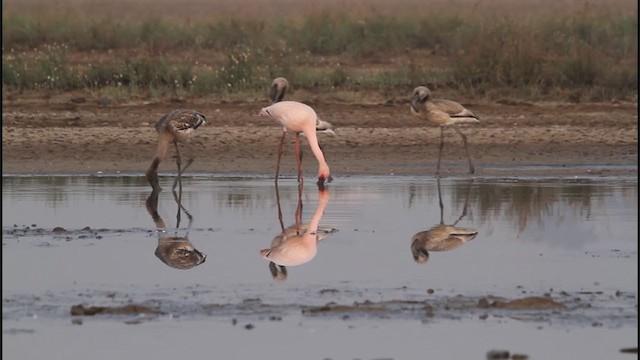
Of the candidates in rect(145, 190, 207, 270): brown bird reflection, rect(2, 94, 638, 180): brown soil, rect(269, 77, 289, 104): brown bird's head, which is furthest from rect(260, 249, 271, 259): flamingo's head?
rect(269, 77, 289, 104): brown bird's head

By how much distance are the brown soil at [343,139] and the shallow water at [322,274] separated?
271 centimetres

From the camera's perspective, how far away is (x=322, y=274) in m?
10.6

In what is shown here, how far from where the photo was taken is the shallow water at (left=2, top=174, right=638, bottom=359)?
850cm

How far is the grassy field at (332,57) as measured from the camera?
25.3m

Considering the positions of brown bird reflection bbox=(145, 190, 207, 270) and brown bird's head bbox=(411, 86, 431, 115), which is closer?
brown bird reflection bbox=(145, 190, 207, 270)

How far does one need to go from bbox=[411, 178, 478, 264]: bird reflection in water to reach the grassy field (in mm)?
11669

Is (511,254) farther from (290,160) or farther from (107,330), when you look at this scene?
(290,160)

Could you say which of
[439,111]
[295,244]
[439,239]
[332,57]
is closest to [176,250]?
[295,244]

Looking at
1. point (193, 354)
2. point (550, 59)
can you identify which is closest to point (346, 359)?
point (193, 354)

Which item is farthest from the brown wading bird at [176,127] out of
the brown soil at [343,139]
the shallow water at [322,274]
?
the brown soil at [343,139]

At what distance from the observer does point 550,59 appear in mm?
25953

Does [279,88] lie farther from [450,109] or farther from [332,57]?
[332,57]

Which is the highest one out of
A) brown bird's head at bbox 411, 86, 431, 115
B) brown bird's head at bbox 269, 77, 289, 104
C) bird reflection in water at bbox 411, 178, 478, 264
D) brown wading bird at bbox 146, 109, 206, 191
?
brown bird's head at bbox 269, 77, 289, 104

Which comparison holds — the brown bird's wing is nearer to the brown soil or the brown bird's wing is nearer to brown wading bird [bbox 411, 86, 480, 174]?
brown wading bird [bbox 411, 86, 480, 174]
